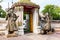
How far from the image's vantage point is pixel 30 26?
15531 mm

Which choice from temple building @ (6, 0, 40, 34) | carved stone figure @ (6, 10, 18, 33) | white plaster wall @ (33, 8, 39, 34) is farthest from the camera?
white plaster wall @ (33, 8, 39, 34)

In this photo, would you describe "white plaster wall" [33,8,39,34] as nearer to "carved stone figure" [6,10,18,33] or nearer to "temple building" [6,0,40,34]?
"temple building" [6,0,40,34]

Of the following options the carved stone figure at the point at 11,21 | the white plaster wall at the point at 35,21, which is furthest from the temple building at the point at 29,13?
the carved stone figure at the point at 11,21

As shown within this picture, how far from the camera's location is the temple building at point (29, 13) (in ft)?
43.6

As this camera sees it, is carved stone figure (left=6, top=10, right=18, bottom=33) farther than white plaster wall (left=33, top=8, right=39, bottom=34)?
No

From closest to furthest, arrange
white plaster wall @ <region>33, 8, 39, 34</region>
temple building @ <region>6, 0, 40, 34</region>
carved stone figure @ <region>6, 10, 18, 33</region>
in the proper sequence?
carved stone figure @ <region>6, 10, 18, 33</region>
temple building @ <region>6, 0, 40, 34</region>
white plaster wall @ <region>33, 8, 39, 34</region>

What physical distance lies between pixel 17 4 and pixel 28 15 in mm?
3326

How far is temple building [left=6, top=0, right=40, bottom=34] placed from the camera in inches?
523

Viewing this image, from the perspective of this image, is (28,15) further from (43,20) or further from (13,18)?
(13,18)

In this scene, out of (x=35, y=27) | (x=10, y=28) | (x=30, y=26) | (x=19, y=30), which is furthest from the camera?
(x=30, y=26)

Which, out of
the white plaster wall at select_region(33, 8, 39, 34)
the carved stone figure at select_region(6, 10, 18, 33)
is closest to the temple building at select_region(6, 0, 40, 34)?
the white plaster wall at select_region(33, 8, 39, 34)

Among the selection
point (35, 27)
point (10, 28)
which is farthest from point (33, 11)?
point (10, 28)

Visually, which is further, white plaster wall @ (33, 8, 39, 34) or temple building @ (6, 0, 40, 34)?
white plaster wall @ (33, 8, 39, 34)

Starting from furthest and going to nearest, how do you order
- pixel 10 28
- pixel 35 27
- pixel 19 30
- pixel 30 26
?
pixel 30 26 < pixel 35 27 < pixel 19 30 < pixel 10 28
